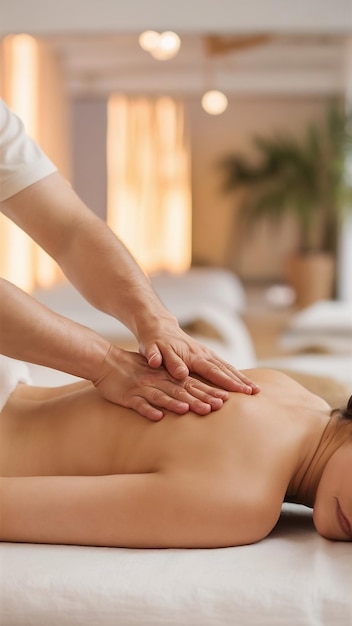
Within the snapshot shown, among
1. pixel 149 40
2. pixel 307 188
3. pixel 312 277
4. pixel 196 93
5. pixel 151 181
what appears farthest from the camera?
pixel 151 181

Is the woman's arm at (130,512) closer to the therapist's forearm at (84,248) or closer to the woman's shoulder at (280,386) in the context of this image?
the woman's shoulder at (280,386)

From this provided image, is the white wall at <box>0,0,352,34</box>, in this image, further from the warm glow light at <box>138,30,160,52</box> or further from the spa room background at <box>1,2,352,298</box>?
the warm glow light at <box>138,30,160,52</box>

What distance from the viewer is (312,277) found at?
7480 millimetres

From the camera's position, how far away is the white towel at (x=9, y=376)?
156 centimetres

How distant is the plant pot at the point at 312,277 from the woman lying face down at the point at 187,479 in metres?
5.72

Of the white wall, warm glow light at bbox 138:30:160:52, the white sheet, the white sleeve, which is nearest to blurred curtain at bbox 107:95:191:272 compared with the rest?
warm glow light at bbox 138:30:160:52

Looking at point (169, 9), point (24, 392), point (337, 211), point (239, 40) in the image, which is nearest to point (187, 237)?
point (337, 211)

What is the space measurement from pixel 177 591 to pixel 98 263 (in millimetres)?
702

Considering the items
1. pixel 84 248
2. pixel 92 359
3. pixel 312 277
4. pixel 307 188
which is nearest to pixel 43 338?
pixel 92 359

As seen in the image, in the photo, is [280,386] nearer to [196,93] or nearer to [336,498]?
[336,498]

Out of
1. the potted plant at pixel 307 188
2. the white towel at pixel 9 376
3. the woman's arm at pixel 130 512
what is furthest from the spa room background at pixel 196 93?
the woman's arm at pixel 130 512

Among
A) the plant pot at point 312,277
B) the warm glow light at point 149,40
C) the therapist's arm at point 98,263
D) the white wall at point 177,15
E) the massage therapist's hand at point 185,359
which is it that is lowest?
the plant pot at point 312,277

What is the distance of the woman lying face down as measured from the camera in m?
1.28

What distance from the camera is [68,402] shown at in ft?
4.98
